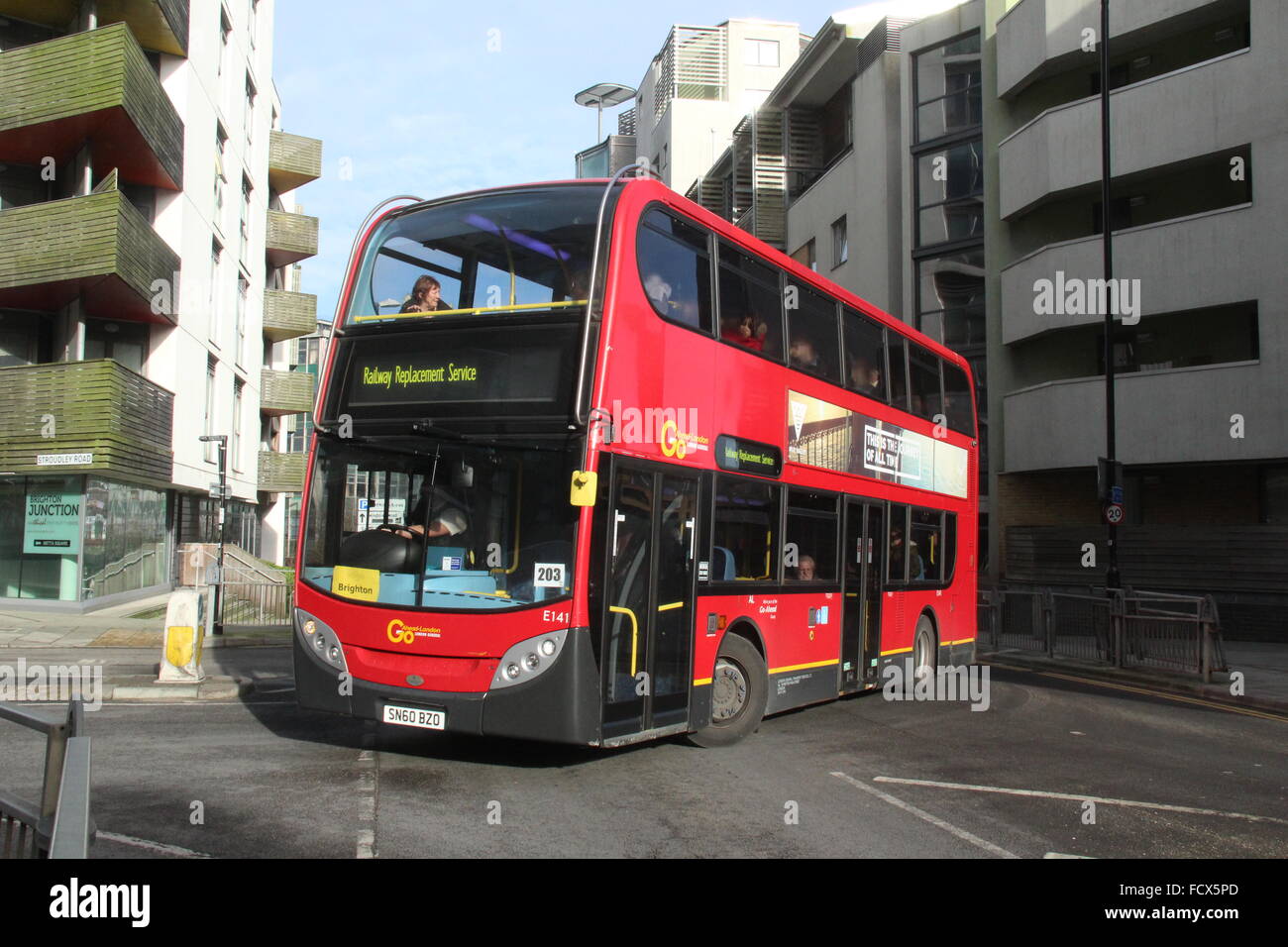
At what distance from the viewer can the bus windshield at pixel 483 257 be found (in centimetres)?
830

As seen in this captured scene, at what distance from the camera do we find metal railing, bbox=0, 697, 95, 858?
3670 mm

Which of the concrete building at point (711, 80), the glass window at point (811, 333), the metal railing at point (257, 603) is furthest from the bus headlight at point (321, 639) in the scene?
the concrete building at point (711, 80)

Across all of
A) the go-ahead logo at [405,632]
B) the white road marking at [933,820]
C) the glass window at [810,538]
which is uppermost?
the glass window at [810,538]

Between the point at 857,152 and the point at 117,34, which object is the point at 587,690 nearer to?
the point at 117,34

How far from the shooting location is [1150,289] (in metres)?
26.9

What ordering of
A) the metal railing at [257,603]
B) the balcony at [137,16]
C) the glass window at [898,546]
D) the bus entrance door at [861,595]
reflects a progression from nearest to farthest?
the bus entrance door at [861,595] < the glass window at [898,546] < the metal railing at [257,603] < the balcony at [137,16]

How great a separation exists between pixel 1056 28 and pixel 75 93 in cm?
2277

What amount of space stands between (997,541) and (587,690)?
83.5 feet

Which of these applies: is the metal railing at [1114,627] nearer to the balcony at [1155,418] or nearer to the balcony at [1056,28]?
the balcony at [1155,418]

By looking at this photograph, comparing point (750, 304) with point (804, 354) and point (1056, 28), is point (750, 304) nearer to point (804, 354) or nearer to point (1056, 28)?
point (804, 354)

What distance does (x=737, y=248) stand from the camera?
10.0 metres

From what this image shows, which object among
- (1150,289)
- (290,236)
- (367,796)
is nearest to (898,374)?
(367,796)
